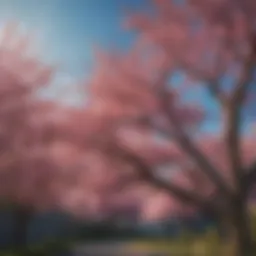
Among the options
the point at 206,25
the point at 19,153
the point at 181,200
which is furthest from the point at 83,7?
the point at 181,200

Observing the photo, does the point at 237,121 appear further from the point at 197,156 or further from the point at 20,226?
the point at 20,226

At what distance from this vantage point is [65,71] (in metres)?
1.57

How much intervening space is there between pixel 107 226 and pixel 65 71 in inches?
18.7

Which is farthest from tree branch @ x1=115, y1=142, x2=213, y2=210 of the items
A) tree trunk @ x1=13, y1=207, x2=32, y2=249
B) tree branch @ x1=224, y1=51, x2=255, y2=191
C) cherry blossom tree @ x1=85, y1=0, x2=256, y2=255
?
tree trunk @ x1=13, y1=207, x2=32, y2=249

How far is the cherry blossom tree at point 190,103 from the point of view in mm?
1543

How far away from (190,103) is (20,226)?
64cm

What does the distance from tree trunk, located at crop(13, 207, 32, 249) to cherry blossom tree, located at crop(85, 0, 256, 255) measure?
330mm

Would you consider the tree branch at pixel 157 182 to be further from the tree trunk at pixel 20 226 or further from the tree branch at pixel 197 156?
the tree trunk at pixel 20 226

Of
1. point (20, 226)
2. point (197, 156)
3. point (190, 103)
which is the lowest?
point (20, 226)

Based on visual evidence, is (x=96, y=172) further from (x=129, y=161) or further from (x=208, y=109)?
(x=208, y=109)

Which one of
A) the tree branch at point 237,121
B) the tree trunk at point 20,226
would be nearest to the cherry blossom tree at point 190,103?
the tree branch at point 237,121

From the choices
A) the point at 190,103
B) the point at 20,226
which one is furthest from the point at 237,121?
the point at 20,226

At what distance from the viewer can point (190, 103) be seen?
1552 millimetres

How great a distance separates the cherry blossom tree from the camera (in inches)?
60.7
